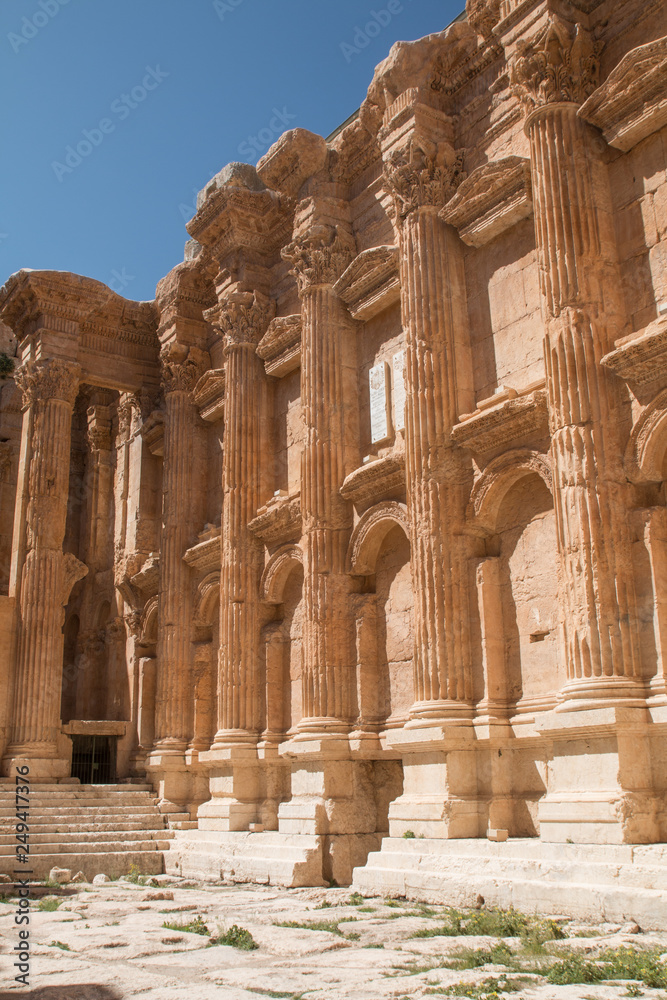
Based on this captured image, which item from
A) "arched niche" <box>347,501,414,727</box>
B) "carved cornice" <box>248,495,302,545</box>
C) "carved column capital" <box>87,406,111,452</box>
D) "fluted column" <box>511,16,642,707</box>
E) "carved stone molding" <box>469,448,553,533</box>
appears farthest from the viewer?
"carved column capital" <box>87,406,111,452</box>

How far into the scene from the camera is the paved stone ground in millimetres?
6988

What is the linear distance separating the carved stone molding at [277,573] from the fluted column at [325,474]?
5.05 feet

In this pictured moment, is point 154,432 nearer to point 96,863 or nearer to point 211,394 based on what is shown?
point 211,394

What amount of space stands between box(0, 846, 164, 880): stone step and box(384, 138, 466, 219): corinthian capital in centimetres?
1103

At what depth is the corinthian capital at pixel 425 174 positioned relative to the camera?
14750 mm

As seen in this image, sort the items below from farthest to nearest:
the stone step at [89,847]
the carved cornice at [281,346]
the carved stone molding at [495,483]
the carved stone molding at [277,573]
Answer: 1. the carved cornice at [281,346]
2. the carved stone molding at [277,573]
3. the stone step at [89,847]
4. the carved stone molding at [495,483]

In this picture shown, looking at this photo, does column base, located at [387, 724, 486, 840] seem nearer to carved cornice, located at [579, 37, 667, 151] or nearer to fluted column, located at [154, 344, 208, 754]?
carved cornice, located at [579, 37, 667, 151]

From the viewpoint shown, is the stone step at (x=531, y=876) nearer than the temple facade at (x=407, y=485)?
Yes

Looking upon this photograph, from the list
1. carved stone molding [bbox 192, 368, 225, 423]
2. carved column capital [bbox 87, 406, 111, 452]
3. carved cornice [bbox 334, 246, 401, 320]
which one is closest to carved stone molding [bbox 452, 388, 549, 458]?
carved cornice [bbox 334, 246, 401, 320]

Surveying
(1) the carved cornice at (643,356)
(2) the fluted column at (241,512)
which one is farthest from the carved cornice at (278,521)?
(1) the carved cornice at (643,356)

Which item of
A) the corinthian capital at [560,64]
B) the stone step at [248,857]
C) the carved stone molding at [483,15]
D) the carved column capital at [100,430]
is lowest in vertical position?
the stone step at [248,857]

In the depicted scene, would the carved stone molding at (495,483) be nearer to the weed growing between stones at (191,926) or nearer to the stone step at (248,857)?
the stone step at (248,857)

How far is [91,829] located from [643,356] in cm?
1238

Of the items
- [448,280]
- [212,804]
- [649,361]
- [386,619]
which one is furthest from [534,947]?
[212,804]
